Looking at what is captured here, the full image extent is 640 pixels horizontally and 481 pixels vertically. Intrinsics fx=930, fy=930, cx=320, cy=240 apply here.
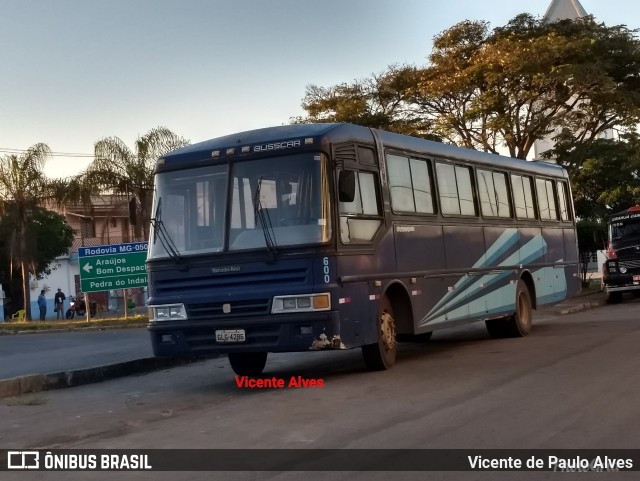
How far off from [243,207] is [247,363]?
2843 millimetres

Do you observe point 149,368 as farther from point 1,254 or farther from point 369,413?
point 1,254

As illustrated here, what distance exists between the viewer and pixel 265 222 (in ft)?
37.1

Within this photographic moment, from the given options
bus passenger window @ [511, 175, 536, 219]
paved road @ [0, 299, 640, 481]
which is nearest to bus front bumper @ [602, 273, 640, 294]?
bus passenger window @ [511, 175, 536, 219]

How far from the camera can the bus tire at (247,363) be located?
13258 millimetres

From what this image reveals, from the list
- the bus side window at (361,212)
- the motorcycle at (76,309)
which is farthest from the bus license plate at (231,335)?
the motorcycle at (76,309)

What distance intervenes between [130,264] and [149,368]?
14126mm

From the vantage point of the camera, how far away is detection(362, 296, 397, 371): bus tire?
12.3m

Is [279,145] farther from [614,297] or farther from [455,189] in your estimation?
[614,297]

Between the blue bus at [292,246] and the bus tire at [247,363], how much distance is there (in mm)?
17

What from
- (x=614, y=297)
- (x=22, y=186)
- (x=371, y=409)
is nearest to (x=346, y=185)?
(x=371, y=409)

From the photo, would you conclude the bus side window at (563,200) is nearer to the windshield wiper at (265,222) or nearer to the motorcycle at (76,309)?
the windshield wiper at (265,222)

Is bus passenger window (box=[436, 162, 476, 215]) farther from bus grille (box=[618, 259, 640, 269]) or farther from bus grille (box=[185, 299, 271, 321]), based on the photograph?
bus grille (box=[618, 259, 640, 269])

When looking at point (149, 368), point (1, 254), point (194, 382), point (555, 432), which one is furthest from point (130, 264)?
point (1, 254)

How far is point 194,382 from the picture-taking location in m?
13.3
